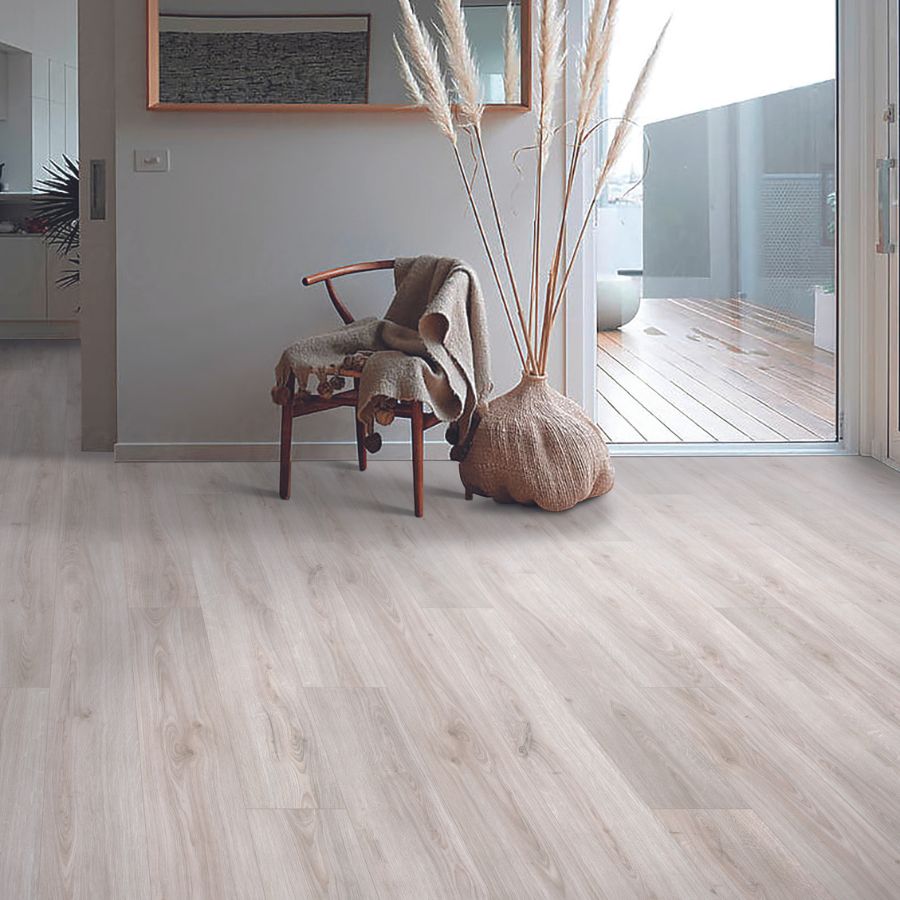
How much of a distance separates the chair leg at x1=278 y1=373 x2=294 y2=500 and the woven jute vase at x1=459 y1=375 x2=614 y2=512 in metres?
0.54

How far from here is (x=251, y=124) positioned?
482 cm

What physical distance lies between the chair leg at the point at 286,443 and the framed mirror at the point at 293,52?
1113 millimetres

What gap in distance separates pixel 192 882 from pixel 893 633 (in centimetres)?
172

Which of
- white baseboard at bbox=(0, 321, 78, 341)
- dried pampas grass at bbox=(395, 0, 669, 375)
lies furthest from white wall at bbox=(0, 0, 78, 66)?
dried pampas grass at bbox=(395, 0, 669, 375)

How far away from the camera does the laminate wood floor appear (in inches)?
76.7

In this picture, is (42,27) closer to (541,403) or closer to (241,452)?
(241,452)

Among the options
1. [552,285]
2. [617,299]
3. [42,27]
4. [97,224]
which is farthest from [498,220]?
[42,27]

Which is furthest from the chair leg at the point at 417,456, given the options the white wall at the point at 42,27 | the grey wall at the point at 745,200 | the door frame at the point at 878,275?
the white wall at the point at 42,27

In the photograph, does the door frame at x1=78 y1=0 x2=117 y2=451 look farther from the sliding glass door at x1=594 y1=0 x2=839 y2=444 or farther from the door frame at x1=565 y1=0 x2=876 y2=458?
the sliding glass door at x1=594 y1=0 x2=839 y2=444

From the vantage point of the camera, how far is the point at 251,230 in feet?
16.0

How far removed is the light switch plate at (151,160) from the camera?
4.81 meters

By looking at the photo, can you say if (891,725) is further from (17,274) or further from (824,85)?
(17,274)

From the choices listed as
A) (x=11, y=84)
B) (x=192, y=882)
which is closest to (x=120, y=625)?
(x=192, y=882)

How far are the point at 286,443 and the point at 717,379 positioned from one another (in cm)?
172
